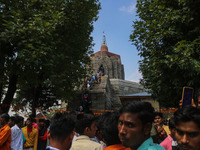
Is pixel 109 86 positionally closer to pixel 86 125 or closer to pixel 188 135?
pixel 86 125

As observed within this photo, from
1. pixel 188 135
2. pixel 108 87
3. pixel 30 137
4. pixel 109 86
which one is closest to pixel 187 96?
pixel 188 135

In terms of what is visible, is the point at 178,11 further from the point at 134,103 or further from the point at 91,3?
the point at 134,103

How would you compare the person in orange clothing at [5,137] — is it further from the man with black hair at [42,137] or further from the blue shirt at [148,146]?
the blue shirt at [148,146]

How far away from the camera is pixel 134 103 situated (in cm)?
187

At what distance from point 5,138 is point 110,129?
3.20m

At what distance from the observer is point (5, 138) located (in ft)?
14.4

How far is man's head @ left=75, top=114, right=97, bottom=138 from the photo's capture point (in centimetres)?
292

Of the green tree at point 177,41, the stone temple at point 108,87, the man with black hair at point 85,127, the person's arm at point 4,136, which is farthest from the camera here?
the stone temple at point 108,87

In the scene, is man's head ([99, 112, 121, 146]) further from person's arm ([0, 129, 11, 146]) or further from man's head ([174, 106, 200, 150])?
person's arm ([0, 129, 11, 146])

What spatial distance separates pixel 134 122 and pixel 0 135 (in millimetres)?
3791

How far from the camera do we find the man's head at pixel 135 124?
5.65ft

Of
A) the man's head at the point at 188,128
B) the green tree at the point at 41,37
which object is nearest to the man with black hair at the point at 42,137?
the green tree at the point at 41,37

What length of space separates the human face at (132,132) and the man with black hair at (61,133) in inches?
A: 38.0

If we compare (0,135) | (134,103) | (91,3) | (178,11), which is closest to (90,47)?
(91,3)
